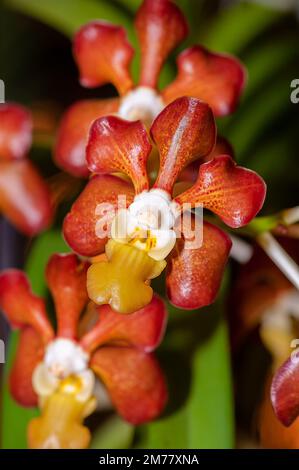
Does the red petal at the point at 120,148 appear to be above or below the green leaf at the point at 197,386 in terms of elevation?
above

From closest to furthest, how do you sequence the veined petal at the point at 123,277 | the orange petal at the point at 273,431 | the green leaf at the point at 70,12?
the veined petal at the point at 123,277 < the orange petal at the point at 273,431 < the green leaf at the point at 70,12

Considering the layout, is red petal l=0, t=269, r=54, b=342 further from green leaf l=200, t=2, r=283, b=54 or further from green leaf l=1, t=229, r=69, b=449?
green leaf l=200, t=2, r=283, b=54

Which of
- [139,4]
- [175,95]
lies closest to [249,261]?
[175,95]

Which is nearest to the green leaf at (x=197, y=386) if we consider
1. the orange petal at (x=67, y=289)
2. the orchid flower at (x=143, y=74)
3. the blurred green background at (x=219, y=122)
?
the blurred green background at (x=219, y=122)

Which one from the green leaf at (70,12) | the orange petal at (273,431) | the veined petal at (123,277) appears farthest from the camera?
the green leaf at (70,12)

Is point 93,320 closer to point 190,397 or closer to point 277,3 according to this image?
point 190,397

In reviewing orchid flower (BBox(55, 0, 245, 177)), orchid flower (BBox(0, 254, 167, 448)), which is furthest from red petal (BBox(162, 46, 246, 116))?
orchid flower (BBox(0, 254, 167, 448))

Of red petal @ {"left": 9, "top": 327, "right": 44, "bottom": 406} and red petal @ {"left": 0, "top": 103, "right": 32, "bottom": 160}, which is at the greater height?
red petal @ {"left": 0, "top": 103, "right": 32, "bottom": 160}

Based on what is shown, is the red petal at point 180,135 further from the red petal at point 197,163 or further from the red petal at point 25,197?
the red petal at point 25,197
